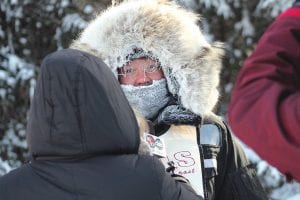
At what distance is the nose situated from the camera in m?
2.73

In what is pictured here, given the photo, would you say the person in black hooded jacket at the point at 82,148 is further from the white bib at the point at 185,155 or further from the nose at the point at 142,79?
the nose at the point at 142,79

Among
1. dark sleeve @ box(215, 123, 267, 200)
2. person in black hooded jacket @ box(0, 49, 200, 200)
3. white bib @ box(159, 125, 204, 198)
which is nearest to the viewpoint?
person in black hooded jacket @ box(0, 49, 200, 200)

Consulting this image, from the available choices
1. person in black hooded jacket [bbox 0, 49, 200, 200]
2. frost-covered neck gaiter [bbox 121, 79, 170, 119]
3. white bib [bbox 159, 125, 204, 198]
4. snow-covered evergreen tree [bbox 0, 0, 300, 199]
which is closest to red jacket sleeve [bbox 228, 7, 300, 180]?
person in black hooded jacket [bbox 0, 49, 200, 200]

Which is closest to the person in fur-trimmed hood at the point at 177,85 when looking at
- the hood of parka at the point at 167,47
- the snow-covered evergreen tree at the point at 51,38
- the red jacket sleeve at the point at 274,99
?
the hood of parka at the point at 167,47

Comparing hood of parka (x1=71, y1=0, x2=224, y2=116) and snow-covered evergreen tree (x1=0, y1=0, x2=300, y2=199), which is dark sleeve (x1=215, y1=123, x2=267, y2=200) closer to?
hood of parka (x1=71, y1=0, x2=224, y2=116)

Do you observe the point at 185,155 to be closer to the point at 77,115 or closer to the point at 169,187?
the point at 169,187

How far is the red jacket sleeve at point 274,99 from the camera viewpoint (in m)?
1.19

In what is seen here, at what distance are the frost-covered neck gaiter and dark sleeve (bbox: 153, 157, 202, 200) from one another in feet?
2.60

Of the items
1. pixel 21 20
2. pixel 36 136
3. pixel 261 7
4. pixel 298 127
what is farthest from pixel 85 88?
pixel 21 20

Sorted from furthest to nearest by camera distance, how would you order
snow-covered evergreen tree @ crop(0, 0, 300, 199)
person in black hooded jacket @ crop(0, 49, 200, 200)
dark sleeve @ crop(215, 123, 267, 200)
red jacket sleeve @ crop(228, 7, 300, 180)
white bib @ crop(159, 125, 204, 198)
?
snow-covered evergreen tree @ crop(0, 0, 300, 199) → dark sleeve @ crop(215, 123, 267, 200) → white bib @ crop(159, 125, 204, 198) → person in black hooded jacket @ crop(0, 49, 200, 200) → red jacket sleeve @ crop(228, 7, 300, 180)

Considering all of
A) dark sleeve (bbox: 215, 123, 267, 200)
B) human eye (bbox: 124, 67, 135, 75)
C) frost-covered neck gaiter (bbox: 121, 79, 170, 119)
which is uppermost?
human eye (bbox: 124, 67, 135, 75)

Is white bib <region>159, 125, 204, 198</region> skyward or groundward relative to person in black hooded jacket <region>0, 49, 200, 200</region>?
groundward

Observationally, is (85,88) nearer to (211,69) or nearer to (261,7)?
(211,69)

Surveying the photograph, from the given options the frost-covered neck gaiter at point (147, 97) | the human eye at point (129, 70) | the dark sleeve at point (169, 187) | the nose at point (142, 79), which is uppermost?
the human eye at point (129, 70)
